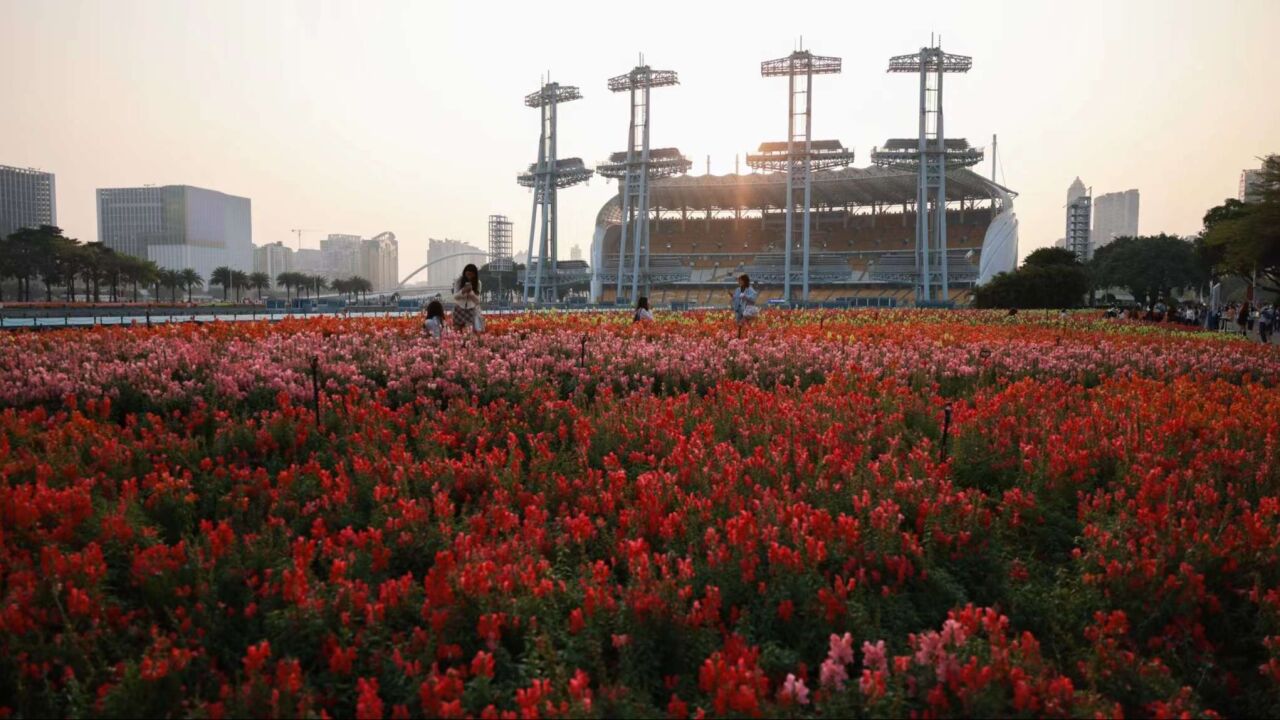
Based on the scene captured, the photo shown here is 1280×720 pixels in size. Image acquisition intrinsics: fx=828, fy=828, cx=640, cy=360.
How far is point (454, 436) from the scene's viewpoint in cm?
721

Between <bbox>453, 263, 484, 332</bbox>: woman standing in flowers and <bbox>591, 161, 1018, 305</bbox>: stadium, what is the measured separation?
298 ft

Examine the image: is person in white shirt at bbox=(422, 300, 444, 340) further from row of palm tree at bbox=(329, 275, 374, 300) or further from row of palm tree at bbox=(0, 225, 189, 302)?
row of palm tree at bbox=(329, 275, 374, 300)

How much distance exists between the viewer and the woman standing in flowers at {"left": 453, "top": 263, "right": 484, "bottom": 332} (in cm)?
1469

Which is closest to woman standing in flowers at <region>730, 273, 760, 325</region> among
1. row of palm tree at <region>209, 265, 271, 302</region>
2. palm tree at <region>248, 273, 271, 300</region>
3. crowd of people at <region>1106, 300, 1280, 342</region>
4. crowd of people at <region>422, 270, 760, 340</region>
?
crowd of people at <region>422, 270, 760, 340</region>

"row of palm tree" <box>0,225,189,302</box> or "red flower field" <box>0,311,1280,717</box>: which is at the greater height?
"row of palm tree" <box>0,225,189,302</box>

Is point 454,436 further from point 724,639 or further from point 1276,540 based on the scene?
point 1276,540

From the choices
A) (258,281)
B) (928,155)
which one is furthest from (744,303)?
(258,281)

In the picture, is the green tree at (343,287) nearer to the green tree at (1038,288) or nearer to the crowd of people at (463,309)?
the green tree at (1038,288)

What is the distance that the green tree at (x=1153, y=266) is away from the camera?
9725cm

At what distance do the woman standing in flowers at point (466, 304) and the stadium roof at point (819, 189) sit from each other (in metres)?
102

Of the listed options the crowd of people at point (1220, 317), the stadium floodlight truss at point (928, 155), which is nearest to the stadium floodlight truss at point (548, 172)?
the stadium floodlight truss at point (928, 155)

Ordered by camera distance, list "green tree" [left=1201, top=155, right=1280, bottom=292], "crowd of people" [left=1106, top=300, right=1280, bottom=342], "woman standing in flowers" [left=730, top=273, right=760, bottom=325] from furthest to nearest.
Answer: "crowd of people" [left=1106, top=300, right=1280, bottom=342], "green tree" [left=1201, top=155, right=1280, bottom=292], "woman standing in flowers" [left=730, top=273, right=760, bottom=325]

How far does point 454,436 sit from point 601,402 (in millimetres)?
2044

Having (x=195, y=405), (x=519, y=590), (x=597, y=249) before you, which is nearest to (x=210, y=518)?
(x=519, y=590)
